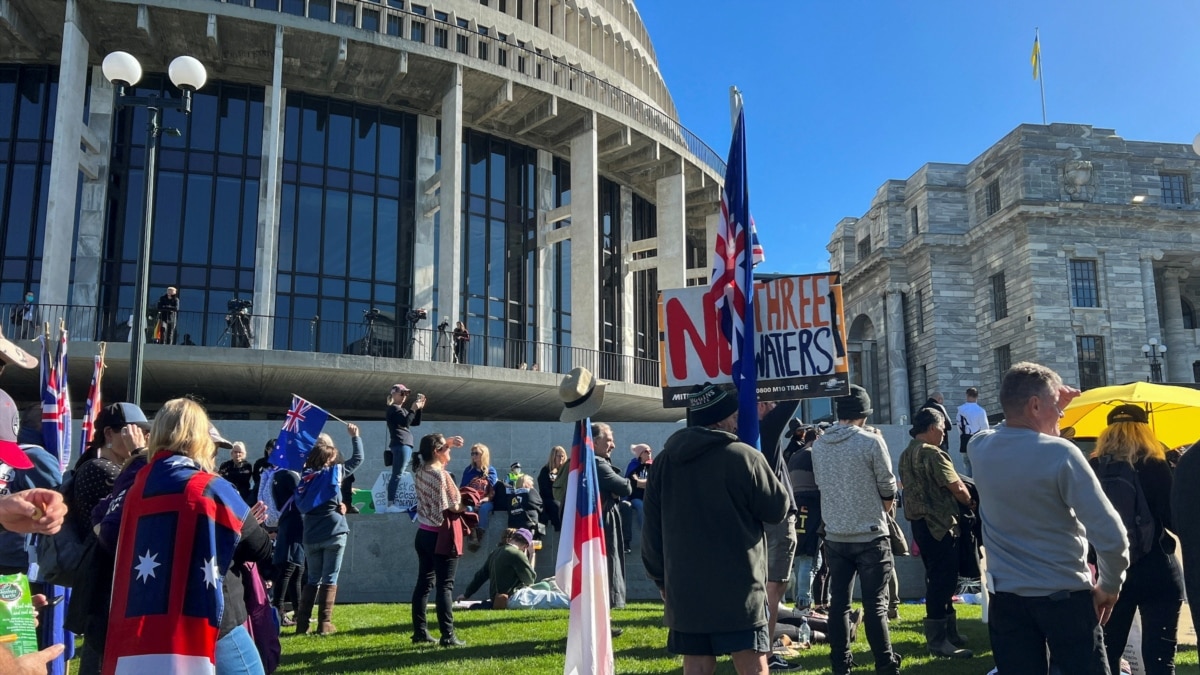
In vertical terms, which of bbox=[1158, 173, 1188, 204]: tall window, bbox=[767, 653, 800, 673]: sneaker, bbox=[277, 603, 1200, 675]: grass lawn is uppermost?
bbox=[1158, 173, 1188, 204]: tall window

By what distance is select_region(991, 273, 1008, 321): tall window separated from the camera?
52.9 m

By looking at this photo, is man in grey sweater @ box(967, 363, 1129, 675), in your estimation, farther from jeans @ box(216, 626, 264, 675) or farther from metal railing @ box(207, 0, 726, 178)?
metal railing @ box(207, 0, 726, 178)

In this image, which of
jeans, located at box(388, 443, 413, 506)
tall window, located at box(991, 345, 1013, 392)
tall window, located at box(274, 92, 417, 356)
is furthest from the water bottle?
tall window, located at box(991, 345, 1013, 392)

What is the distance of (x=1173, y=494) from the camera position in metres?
4.13

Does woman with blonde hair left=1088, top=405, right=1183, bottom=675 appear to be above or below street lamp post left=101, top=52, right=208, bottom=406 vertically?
below

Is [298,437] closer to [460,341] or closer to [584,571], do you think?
[584,571]

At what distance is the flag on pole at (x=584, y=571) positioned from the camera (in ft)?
20.2

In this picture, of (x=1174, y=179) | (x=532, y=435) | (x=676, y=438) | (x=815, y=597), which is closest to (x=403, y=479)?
(x=532, y=435)

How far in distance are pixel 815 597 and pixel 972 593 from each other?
7.66 feet

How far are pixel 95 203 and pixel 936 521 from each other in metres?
24.1

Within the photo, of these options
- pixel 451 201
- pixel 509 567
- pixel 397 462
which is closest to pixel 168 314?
pixel 451 201

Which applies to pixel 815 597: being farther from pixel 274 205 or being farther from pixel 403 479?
pixel 274 205

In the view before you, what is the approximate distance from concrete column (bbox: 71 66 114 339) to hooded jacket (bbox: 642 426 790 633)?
2308 centimetres

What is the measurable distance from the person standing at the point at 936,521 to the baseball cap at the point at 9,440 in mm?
6173
